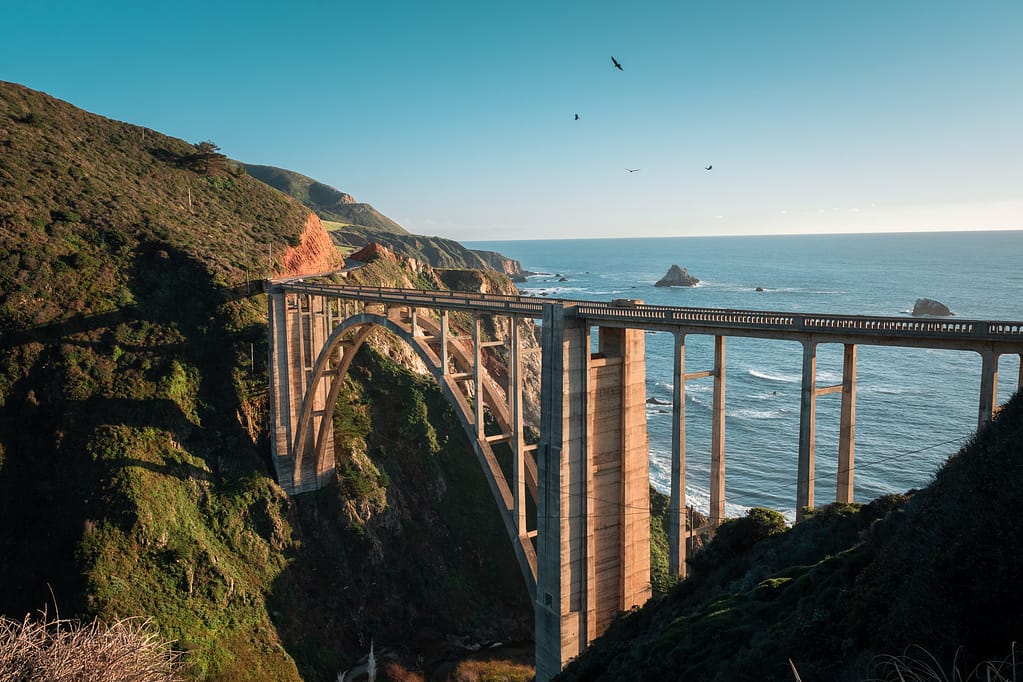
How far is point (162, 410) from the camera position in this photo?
118 feet

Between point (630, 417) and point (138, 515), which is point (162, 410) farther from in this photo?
point (630, 417)

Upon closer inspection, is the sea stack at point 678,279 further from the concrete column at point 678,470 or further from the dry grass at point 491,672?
the concrete column at point 678,470

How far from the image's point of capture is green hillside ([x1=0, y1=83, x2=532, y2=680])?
29.9 meters

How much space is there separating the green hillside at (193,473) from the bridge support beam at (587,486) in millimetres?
13919

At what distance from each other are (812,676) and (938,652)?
2098 millimetres

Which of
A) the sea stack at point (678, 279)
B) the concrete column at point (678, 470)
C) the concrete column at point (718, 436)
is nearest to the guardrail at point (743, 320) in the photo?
the concrete column at point (718, 436)

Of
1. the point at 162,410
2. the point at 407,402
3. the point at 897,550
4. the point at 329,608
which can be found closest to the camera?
the point at 897,550

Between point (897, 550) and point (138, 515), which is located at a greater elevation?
point (897, 550)

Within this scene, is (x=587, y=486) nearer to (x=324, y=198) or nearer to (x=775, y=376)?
(x=775, y=376)

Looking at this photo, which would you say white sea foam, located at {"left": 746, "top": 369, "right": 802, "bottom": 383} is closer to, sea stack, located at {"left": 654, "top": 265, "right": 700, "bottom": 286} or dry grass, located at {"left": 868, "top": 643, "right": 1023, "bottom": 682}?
dry grass, located at {"left": 868, "top": 643, "right": 1023, "bottom": 682}

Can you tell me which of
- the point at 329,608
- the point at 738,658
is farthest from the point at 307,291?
the point at 738,658

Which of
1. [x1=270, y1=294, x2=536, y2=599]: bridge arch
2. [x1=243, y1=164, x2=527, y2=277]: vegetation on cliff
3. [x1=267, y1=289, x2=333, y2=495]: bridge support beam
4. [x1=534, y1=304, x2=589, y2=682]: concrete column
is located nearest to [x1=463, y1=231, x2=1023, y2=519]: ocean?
[x1=534, y1=304, x2=589, y2=682]: concrete column

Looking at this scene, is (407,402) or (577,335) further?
(407,402)

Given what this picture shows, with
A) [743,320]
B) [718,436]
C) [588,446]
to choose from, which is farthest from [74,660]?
[743,320]
